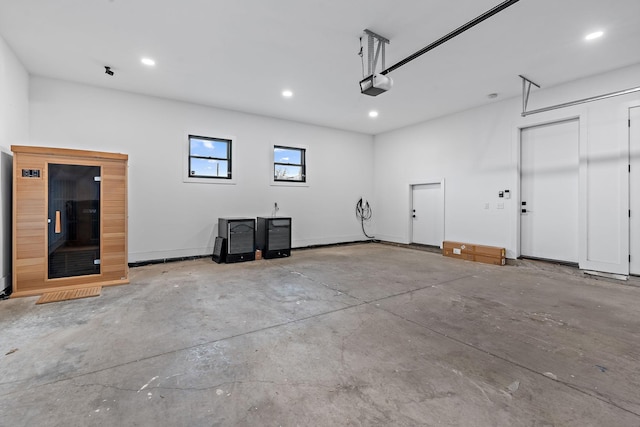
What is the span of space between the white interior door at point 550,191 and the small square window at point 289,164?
5.03m

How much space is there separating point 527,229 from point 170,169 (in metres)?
7.46

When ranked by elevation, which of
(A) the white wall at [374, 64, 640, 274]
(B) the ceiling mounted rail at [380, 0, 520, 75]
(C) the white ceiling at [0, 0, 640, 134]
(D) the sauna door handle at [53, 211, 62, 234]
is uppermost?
(C) the white ceiling at [0, 0, 640, 134]

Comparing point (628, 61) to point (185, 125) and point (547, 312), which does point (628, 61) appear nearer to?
point (547, 312)

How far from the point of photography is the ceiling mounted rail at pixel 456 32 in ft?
9.41

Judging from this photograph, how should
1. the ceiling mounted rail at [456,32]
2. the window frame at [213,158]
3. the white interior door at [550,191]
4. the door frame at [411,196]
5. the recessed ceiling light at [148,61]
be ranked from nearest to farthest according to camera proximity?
the ceiling mounted rail at [456,32] < the recessed ceiling light at [148,61] < the white interior door at [550,191] < the window frame at [213,158] < the door frame at [411,196]

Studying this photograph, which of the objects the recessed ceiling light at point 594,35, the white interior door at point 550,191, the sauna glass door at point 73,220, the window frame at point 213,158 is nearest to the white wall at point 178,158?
the window frame at point 213,158

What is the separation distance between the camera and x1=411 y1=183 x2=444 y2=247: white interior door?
7.22 meters

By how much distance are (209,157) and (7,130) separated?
307 centimetres

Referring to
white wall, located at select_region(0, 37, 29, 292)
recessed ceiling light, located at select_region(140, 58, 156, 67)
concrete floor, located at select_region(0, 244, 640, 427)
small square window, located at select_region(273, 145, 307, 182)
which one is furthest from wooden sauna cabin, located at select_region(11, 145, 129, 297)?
small square window, located at select_region(273, 145, 307, 182)

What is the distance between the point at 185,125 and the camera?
6.00 m

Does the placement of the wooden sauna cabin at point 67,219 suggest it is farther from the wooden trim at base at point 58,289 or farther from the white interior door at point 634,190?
the white interior door at point 634,190

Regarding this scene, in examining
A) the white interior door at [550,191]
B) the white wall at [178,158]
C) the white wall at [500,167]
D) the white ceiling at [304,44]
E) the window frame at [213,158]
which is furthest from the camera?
the window frame at [213,158]

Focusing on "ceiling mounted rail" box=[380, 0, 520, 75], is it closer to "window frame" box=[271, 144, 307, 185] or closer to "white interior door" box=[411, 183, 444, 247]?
"window frame" box=[271, 144, 307, 185]

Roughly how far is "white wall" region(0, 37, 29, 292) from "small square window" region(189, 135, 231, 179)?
102 inches
